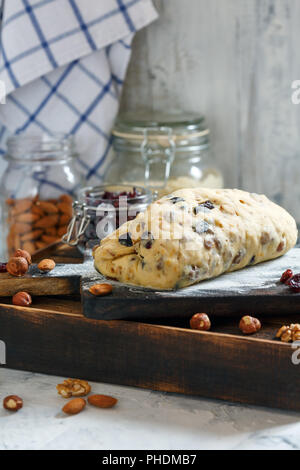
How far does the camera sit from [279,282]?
38.4 inches

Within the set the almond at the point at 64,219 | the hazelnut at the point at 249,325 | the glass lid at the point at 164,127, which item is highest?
the glass lid at the point at 164,127

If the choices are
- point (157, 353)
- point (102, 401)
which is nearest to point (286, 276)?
point (157, 353)

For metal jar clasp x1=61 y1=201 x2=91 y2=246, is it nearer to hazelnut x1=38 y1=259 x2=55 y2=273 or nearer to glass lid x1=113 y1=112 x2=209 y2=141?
hazelnut x1=38 y1=259 x2=55 y2=273

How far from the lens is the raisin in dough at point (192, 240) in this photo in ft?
3.10

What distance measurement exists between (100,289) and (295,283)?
11.9 inches

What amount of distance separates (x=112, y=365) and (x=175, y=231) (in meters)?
0.23

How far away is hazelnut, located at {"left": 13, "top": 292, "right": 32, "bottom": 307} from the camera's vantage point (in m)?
0.99

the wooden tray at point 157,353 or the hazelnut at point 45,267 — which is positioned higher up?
the hazelnut at point 45,267

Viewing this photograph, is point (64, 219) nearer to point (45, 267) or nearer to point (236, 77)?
point (45, 267)

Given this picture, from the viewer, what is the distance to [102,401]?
89 centimetres

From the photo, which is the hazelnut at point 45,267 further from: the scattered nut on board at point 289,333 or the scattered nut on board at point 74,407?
the scattered nut on board at point 289,333

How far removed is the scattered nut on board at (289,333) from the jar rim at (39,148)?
79 centimetres

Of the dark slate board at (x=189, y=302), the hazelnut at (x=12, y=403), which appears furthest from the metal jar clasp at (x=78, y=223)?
the hazelnut at (x=12, y=403)

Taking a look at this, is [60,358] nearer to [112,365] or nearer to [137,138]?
[112,365]
